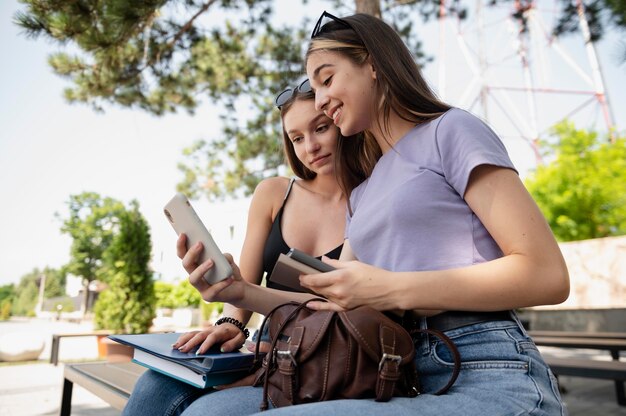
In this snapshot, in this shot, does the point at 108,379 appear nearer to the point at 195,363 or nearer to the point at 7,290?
the point at 195,363

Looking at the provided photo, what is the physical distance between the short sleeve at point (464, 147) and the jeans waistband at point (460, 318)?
28 cm

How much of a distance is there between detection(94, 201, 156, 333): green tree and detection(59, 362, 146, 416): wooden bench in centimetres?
603

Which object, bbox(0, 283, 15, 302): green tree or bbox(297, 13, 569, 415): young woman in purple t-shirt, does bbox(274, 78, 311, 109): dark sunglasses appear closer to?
bbox(297, 13, 569, 415): young woman in purple t-shirt

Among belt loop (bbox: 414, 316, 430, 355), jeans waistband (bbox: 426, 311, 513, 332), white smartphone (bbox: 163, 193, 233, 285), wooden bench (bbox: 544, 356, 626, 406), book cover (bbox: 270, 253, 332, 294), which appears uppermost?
white smartphone (bbox: 163, 193, 233, 285)

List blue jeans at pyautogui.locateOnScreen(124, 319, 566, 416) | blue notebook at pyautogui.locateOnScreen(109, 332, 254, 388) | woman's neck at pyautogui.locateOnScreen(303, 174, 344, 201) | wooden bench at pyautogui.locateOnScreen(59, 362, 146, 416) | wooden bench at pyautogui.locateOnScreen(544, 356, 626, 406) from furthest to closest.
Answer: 1. wooden bench at pyautogui.locateOnScreen(544, 356, 626, 406)
2. woman's neck at pyautogui.locateOnScreen(303, 174, 344, 201)
3. wooden bench at pyautogui.locateOnScreen(59, 362, 146, 416)
4. blue notebook at pyautogui.locateOnScreen(109, 332, 254, 388)
5. blue jeans at pyautogui.locateOnScreen(124, 319, 566, 416)

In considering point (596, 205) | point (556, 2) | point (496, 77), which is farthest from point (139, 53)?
point (496, 77)

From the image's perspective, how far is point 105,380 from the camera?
7.29 feet

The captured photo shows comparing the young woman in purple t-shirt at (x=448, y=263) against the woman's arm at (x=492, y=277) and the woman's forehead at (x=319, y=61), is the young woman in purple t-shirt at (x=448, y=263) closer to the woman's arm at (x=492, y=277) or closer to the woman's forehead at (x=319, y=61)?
the woman's arm at (x=492, y=277)

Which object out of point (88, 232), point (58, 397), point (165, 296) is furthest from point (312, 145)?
point (88, 232)

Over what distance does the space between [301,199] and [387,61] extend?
2.81ft

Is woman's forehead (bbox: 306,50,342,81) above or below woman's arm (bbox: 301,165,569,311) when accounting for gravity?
above

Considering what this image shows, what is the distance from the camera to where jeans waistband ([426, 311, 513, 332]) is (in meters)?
1.06

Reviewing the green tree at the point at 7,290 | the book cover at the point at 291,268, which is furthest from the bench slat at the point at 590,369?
the green tree at the point at 7,290

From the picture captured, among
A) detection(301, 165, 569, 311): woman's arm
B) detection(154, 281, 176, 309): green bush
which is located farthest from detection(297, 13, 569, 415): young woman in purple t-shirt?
detection(154, 281, 176, 309): green bush
